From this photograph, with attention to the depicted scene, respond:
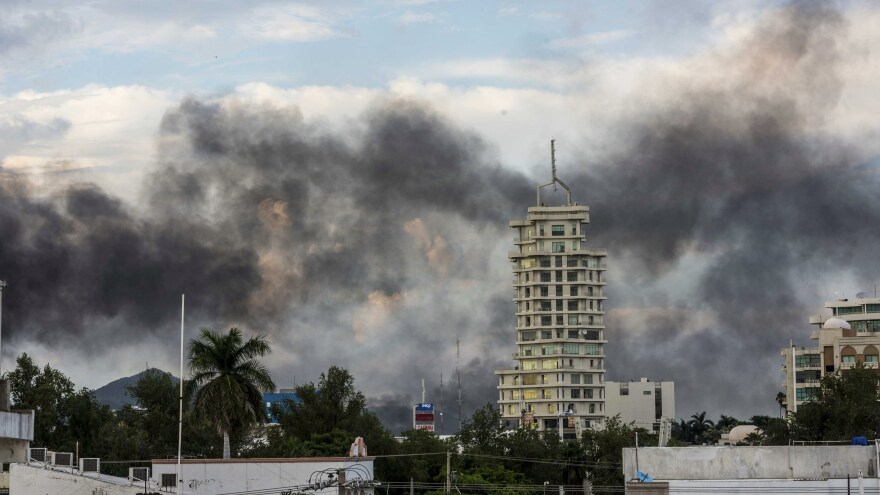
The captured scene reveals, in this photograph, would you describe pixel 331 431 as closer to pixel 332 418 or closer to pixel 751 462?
pixel 332 418

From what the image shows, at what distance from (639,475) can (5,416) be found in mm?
35250

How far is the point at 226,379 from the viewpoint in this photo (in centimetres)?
9744

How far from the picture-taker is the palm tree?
318 ft

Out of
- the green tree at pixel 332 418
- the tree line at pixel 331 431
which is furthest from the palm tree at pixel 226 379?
the green tree at pixel 332 418

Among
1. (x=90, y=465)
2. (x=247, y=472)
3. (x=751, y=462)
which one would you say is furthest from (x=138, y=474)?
(x=751, y=462)

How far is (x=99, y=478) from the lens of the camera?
3295 inches

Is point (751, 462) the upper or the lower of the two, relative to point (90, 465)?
upper

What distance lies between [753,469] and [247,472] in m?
30.4

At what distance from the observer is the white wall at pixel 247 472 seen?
86375mm

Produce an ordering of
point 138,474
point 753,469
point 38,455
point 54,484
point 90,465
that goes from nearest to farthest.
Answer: point 753,469 → point 54,484 → point 90,465 → point 38,455 → point 138,474

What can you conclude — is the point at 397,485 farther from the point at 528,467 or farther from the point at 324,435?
the point at 528,467

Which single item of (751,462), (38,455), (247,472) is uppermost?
(38,455)

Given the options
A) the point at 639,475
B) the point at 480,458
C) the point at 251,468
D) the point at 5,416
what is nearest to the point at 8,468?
the point at 5,416

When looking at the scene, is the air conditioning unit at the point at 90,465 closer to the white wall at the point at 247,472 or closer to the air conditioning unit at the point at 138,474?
the air conditioning unit at the point at 138,474
